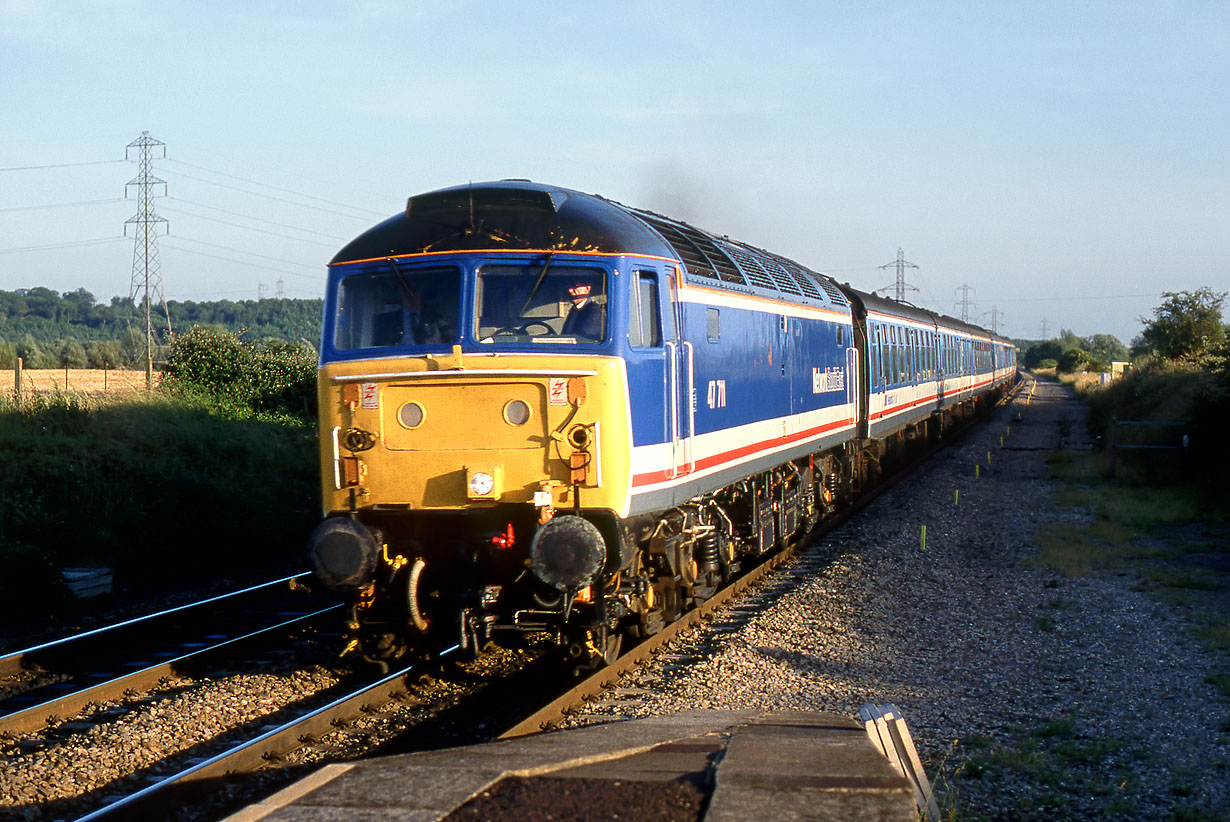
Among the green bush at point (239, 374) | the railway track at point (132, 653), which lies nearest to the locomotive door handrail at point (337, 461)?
the railway track at point (132, 653)

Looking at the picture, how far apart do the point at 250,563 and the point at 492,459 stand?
9268 millimetres

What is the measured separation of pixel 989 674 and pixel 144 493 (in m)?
12.8

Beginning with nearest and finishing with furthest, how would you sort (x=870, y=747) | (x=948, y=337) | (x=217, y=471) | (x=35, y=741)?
(x=870, y=747) → (x=35, y=741) → (x=217, y=471) → (x=948, y=337)

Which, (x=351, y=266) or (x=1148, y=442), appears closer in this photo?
(x=351, y=266)

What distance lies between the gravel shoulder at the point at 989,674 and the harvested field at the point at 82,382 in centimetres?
1476

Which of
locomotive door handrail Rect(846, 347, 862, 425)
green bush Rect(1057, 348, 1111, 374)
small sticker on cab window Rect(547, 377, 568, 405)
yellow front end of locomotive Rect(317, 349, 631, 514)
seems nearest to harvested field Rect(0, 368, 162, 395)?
locomotive door handrail Rect(846, 347, 862, 425)

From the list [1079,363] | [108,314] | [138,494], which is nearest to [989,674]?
[138,494]

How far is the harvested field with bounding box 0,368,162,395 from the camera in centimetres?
2233

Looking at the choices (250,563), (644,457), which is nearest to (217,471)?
(250,563)

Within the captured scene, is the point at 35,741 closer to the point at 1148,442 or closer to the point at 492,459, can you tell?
the point at 492,459

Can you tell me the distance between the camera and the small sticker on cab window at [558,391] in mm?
8375

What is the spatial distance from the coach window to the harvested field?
51.2ft

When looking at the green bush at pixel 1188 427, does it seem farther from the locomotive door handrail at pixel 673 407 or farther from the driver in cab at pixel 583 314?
the driver in cab at pixel 583 314

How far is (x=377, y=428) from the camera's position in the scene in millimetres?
8680
